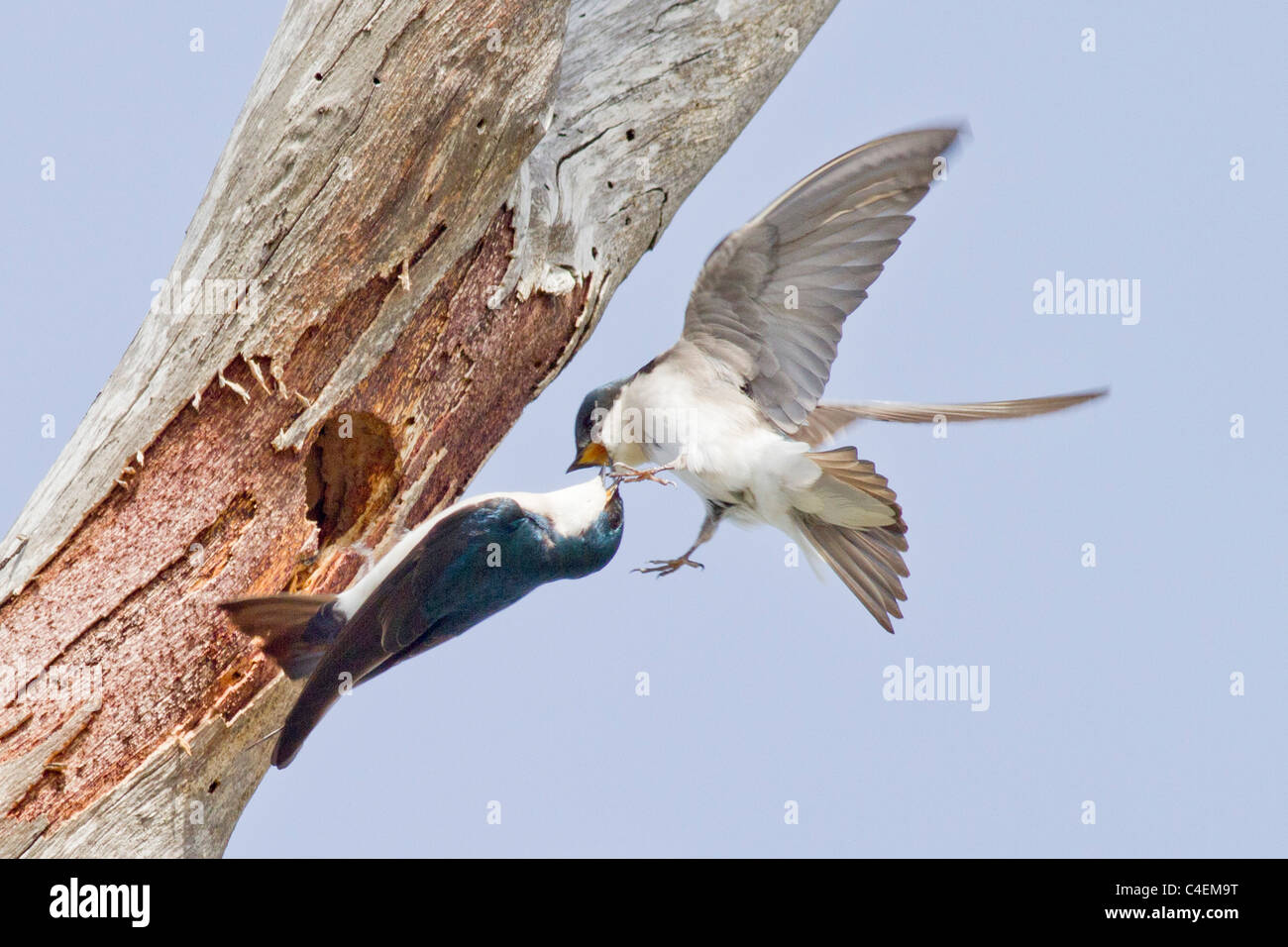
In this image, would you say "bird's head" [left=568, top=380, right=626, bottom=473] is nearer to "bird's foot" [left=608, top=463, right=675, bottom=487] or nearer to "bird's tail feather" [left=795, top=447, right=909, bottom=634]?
"bird's foot" [left=608, top=463, right=675, bottom=487]

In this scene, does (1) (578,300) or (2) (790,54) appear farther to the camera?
(2) (790,54)

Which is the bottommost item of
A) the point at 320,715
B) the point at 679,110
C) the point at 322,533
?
the point at 320,715

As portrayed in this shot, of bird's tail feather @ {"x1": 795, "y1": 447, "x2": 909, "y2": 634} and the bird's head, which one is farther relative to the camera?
the bird's head

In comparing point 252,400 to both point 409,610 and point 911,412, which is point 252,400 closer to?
point 409,610

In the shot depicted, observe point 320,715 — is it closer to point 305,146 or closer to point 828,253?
point 305,146

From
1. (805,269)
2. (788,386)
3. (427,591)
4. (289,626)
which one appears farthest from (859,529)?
(289,626)

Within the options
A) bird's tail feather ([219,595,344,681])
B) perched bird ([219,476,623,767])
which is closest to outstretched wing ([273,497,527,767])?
perched bird ([219,476,623,767])

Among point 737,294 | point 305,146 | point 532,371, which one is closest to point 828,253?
point 737,294

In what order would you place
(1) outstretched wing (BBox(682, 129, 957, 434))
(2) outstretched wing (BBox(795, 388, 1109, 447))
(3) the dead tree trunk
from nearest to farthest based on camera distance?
1. (3) the dead tree trunk
2. (1) outstretched wing (BBox(682, 129, 957, 434))
3. (2) outstretched wing (BBox(795, 388, 1109, 447))
